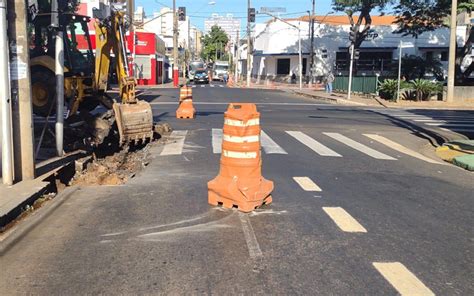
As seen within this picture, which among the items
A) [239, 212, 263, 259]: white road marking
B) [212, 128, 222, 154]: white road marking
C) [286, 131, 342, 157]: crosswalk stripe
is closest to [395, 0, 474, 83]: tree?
[286, 131, 342, 157]: crosswalk stripe

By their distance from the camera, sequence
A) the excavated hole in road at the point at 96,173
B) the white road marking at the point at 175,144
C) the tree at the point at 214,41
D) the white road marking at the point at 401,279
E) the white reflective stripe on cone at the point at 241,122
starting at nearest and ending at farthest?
the white road marking at the point at 401,279 → the white reflective stripe on cone at the point at 241,122 → the excavated hole in road at the point at 96,173 → the white road marking at the point at 175,144 → the tree at the point at 214,41

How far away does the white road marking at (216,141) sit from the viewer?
42.0 feet

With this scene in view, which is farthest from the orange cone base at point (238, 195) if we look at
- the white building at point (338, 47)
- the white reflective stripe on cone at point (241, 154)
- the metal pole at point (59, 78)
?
the white building at point (338, 47)

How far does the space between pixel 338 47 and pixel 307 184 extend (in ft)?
195

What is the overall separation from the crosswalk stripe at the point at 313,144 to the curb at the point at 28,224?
6561 mm

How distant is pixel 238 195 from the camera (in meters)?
A: 7.00

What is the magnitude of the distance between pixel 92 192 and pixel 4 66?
226 centimetres

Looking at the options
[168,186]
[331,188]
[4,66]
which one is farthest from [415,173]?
[4,66]

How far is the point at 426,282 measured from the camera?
480 cm

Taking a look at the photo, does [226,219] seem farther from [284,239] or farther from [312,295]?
[312,295]

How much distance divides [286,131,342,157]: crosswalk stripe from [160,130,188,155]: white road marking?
322 cm

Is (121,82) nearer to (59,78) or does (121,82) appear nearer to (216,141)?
(216,141)

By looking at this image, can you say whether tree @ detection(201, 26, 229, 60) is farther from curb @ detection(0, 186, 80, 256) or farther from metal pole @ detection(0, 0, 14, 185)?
curb @ detection(0, 186, 80, 256)

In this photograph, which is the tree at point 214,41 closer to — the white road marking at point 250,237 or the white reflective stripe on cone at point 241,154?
the white reflective stripe on cone at point 241,154
